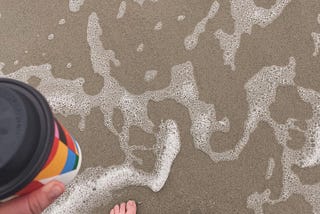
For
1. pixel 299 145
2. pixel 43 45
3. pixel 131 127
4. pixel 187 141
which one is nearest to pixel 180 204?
pixel 187 141

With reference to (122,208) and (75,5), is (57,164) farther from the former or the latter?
(75,5)

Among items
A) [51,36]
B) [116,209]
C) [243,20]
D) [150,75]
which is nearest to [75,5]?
[51,36]

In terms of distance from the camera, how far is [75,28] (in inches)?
97.9

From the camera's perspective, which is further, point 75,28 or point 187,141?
point 75,28

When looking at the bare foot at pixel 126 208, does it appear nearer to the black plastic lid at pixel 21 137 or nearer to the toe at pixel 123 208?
the toe at pixel 123 208

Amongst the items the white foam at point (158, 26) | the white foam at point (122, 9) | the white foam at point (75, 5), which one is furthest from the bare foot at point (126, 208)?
the white foam at point (75, 5)

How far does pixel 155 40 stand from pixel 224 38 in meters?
0.42

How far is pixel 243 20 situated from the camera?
7.73 ft

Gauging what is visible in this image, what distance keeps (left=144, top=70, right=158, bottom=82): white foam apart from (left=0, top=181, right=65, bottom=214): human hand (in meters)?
1.05

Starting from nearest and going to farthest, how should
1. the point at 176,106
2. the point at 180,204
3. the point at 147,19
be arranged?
the point at 180,204 < the point at 176,106 < the point at 147,19

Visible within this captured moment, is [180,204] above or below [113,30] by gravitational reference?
below

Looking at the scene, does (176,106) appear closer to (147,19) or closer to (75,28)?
(147,19)

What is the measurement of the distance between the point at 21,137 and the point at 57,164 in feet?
0.84

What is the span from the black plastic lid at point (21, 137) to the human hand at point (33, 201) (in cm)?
6
